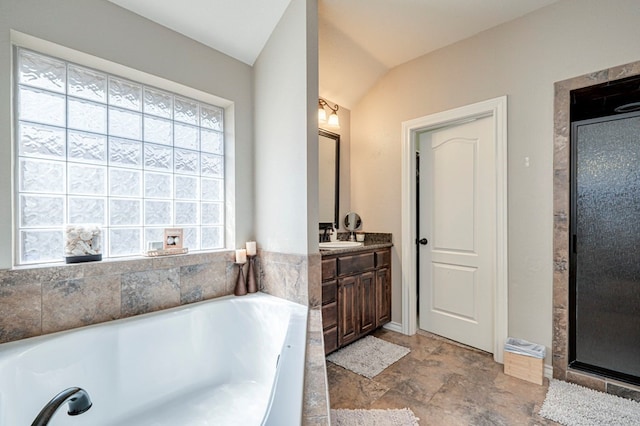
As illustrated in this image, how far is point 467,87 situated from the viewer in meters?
2.40

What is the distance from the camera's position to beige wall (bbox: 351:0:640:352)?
72.1 inches

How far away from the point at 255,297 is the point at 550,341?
2.15m

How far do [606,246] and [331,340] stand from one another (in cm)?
203

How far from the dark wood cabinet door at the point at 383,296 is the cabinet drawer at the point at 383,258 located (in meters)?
0.06

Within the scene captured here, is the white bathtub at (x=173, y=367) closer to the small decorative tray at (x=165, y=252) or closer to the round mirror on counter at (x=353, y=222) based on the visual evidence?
the small decorative tray at (x=165, y=252)

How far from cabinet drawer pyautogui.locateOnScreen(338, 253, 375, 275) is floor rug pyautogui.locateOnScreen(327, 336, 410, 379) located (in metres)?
0.67

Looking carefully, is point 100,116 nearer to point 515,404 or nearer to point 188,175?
point 188,175

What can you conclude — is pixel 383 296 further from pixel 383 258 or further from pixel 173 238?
pixel 173 238

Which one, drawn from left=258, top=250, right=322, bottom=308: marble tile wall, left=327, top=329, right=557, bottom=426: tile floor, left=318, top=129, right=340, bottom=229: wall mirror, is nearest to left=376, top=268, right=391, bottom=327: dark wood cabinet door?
left=327, top=329, right=557, bottom=426: tile floor

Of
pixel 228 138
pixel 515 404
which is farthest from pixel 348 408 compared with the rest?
pixel 228 138

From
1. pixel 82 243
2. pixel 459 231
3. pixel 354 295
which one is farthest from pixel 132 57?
pixel 459 231

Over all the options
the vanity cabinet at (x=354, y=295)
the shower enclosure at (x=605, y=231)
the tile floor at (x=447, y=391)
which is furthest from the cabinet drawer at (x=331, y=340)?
the shower enclosure at (x=605, y=231)

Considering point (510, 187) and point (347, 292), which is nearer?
point (510, 187)

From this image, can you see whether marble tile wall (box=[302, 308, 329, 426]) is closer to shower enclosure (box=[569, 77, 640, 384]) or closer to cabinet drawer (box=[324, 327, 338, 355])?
cabinet drawer (box=[324, 327, 338, 355])
